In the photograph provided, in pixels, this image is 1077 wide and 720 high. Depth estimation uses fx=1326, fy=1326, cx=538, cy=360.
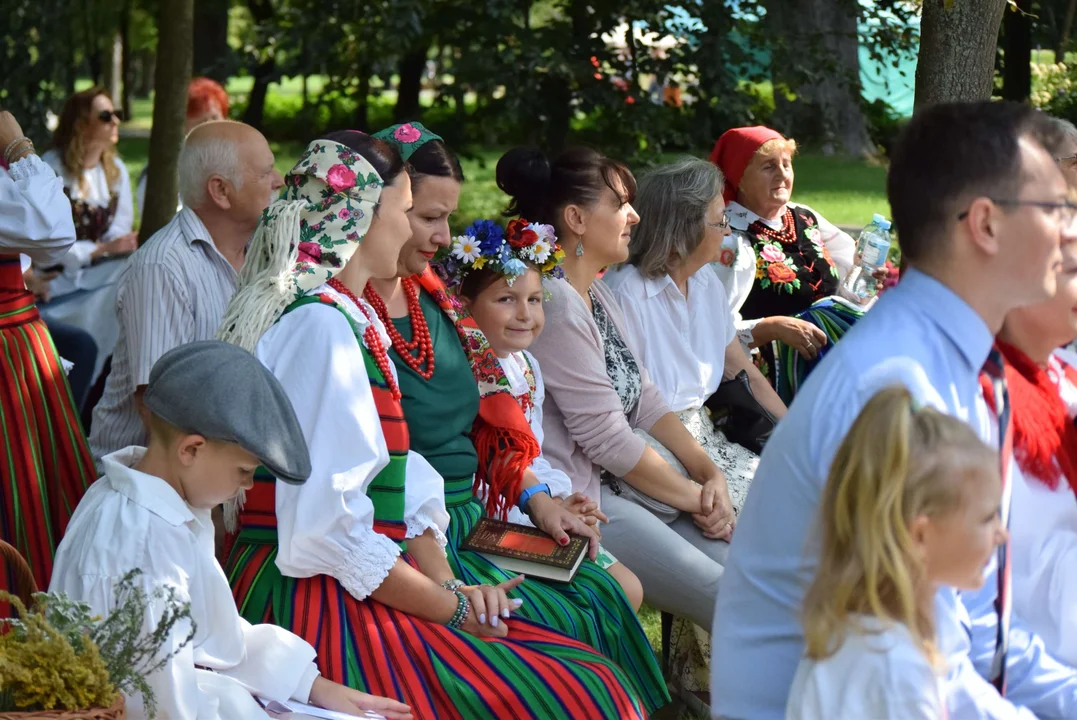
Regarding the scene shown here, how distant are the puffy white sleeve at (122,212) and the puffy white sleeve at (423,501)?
4.08 metres

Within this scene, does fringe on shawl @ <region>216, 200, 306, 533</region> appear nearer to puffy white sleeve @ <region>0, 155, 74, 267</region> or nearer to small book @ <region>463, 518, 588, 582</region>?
small book @ <region>463, 518, 588, 582</region>

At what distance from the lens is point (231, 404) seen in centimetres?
239

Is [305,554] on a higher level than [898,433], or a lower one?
lower

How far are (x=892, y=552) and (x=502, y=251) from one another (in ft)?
6.67

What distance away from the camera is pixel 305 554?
2709 mm

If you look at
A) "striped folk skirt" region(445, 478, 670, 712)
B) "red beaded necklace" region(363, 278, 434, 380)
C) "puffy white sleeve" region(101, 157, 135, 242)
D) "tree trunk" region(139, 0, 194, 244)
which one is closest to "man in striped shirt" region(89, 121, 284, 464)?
"red beaded necklace" region(363, 278, 434, 380)

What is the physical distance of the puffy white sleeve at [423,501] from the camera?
301 centimetres

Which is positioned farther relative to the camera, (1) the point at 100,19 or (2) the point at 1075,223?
(1) the point at 100,19

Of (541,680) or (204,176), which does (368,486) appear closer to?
(541,680)

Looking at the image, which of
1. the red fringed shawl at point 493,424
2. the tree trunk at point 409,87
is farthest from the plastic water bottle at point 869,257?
the tree trunk at point 409,87

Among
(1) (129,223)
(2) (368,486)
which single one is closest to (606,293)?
(2) (368,486)

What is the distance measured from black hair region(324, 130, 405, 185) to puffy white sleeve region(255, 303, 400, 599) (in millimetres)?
385

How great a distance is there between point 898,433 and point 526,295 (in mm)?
1986

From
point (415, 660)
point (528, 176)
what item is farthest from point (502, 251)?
point (415, 660)
